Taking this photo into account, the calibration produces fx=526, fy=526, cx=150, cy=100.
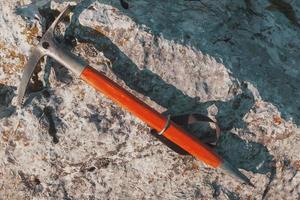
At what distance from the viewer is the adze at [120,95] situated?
619cm

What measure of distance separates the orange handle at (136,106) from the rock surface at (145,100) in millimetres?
381

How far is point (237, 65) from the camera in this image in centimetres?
659

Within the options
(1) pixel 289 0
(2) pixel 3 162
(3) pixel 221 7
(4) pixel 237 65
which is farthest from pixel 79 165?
(1) pixel 289 0

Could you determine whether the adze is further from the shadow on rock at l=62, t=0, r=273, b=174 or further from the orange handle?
the shadow on rock at l=62, t=0, r=273, b=174

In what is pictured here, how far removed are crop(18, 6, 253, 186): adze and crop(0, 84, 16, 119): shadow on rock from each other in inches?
16.5

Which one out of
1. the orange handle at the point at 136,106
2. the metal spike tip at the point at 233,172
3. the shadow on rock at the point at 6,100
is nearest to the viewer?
the orange handle at the point at 136,106

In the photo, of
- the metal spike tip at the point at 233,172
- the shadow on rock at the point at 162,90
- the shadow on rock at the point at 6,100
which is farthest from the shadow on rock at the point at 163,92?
the shadow on rock at the point at 6,100

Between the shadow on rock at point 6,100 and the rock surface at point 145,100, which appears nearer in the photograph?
the rock surface at point 145,100

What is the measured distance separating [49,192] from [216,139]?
7.55 feet

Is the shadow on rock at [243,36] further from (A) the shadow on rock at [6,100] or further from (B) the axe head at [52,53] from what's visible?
(A) the shadow on rock at [6,100]

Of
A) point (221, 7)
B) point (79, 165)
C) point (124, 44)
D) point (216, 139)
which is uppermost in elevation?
point (221, 7)

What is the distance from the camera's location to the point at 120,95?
20.3 feet

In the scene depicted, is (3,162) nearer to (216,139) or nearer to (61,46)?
(61,46)

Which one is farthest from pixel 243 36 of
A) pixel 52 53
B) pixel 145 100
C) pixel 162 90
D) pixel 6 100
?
pixel 6 100
